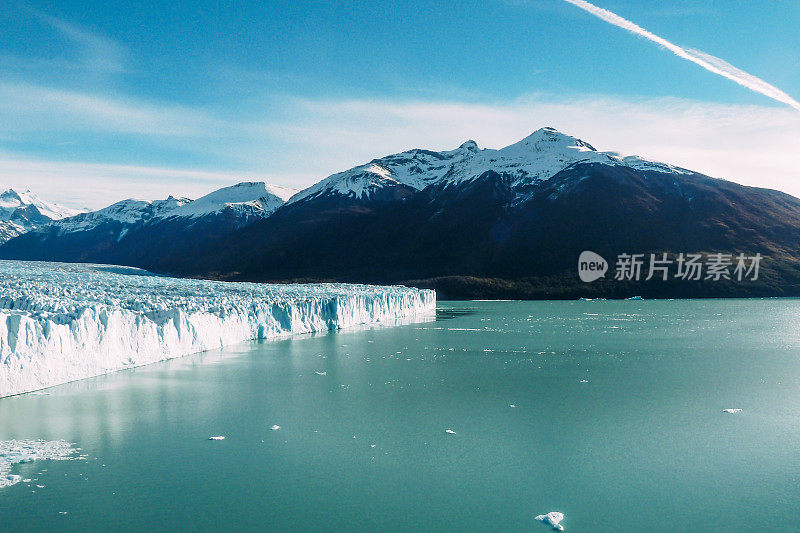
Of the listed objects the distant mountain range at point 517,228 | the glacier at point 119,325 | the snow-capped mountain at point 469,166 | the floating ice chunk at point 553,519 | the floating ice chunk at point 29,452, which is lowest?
the floating ice chunk at point 553,519

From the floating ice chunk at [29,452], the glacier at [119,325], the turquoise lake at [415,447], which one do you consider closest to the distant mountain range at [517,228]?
the glacier at [119,325]

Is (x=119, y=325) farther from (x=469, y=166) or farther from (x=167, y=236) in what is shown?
(x=167, y=236)

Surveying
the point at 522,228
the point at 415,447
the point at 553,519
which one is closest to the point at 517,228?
the point at 522,228

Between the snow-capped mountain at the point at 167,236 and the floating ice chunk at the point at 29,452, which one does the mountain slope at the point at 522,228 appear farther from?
the floating ice chunk at the point at 29,452

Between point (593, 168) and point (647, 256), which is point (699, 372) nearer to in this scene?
point (647, 256)

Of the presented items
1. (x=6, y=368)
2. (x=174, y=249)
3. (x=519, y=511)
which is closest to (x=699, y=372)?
(x=519, y=511)

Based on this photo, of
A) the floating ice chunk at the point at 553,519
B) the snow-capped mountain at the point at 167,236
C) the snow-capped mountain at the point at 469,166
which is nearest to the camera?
the floating ice chunk at the point at 553,519
